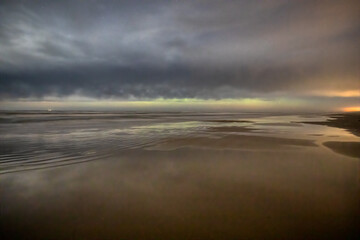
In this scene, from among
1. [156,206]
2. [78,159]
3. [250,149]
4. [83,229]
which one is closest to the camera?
[83,229]

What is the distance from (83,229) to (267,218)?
357cm

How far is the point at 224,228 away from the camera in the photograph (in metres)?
3.68

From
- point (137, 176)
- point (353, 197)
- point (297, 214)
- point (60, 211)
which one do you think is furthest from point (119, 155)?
point (353, 197)

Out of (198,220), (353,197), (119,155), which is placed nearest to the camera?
(198,220)

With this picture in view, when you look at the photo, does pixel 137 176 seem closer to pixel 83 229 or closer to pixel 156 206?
pixel 156 206

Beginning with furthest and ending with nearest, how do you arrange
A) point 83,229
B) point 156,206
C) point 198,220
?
point 156,206, point 198,220, point 83,229

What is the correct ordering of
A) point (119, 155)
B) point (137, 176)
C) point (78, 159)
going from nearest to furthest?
point (137, 176), point (78, 159), point (119, 155)

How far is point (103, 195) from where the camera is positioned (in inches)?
198

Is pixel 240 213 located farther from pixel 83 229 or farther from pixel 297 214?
pixel 83 229

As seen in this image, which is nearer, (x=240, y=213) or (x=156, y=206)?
(x=240, y=213)

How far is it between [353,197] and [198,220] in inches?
163

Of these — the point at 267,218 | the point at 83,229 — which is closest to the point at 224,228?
the point at 267,218

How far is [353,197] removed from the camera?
498cm

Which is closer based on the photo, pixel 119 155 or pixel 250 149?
pixel 119 155
